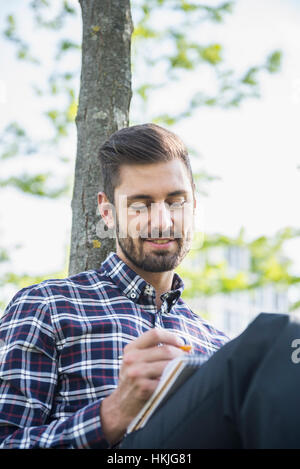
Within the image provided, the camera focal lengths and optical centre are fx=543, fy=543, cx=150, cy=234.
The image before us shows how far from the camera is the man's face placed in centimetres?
225

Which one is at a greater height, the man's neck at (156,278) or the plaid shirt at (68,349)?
the man's neck at (156,278)

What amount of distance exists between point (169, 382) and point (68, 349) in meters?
0.63

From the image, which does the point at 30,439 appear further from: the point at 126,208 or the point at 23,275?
the point at 23,275

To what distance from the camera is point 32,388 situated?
1.78m

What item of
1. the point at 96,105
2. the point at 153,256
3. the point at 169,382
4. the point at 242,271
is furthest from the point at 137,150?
the point at 242,271

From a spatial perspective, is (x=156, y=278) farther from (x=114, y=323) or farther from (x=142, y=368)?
(x=142, y=368)

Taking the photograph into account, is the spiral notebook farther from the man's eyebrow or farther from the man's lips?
the man's eyebrow

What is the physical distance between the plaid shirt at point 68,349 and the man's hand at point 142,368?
138 mm

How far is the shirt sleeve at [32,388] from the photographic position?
1.59 meters

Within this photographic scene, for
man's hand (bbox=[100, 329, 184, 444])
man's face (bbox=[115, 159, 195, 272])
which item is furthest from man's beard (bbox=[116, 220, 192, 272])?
man's hand (bbox=[100, 329, 184, 444])

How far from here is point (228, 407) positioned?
122cm

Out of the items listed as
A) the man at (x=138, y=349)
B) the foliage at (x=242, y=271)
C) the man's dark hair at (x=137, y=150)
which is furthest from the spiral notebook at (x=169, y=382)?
the foliage at (x=242, y=271)

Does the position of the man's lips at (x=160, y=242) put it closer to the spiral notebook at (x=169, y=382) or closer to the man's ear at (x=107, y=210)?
the man's ear at (x=107, y=210)
